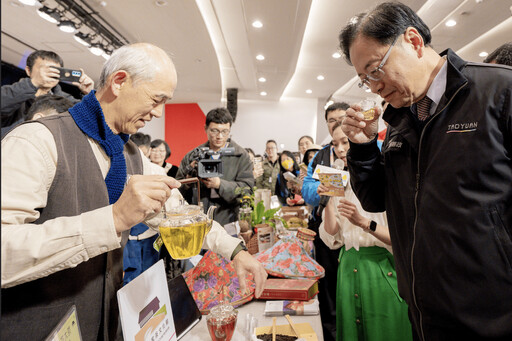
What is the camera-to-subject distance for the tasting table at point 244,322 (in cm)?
111

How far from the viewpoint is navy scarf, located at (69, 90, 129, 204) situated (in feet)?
3.13

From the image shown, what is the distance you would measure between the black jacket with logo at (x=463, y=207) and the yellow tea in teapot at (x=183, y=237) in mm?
717

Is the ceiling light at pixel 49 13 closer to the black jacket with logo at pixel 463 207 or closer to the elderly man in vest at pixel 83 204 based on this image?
A: the elderly man in vest at pixel 83 204

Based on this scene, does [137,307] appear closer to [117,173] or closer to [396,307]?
[117,173]

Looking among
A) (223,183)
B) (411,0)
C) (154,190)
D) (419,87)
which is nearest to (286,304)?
(154,190)

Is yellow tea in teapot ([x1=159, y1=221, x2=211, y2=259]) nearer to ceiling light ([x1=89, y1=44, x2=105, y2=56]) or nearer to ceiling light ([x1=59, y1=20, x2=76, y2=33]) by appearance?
ceiling light ([x1=59, y1=20, x2=76, y2=33])

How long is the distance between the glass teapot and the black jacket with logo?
2.36 feet

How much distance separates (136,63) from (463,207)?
112 centimetres

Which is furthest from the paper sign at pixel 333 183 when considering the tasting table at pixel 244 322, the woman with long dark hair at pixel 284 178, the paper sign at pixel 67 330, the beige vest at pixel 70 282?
the woman with long dark hair at pixel 284 178

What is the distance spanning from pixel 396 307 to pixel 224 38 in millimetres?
5246

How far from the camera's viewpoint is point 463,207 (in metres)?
0.89

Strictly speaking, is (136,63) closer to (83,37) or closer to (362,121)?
(362,121)

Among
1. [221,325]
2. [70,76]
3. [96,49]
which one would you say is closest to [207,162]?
[70,76]

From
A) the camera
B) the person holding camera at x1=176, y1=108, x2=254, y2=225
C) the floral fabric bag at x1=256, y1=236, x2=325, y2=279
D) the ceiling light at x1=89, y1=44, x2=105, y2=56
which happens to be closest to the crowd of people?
the floral fabric bag at x1=256, y1=236, x2=325, y2=279
